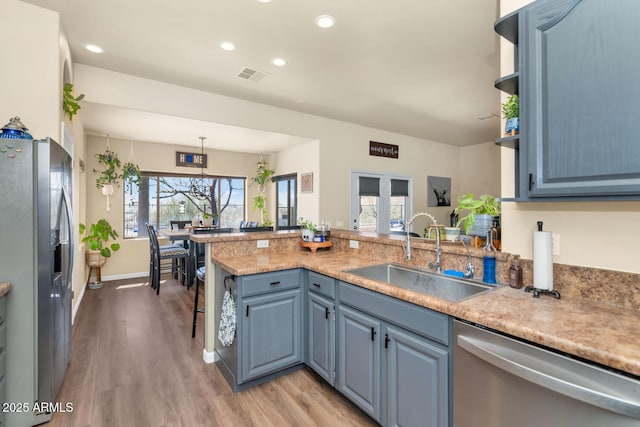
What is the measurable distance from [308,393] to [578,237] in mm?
1953

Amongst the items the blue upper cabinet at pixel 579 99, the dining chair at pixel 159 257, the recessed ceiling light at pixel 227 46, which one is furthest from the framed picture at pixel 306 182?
the blue upper cabinet at pixel 579 99

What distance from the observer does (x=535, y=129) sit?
142cm

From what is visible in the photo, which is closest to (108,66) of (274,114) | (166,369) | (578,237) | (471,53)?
(274,114)

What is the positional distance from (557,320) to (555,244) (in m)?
0.55

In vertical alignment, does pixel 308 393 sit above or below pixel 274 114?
below

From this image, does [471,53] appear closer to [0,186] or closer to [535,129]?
[535,129]

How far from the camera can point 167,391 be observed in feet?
7.34

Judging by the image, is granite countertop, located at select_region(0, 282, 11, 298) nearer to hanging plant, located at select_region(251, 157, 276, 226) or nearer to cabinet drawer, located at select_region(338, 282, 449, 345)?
cabinet drawer, located at select_region(338, 282, 449, 345)

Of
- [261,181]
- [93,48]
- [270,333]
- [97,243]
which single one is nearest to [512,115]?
[270,333]

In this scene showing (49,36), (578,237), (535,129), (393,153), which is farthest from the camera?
(393,153)

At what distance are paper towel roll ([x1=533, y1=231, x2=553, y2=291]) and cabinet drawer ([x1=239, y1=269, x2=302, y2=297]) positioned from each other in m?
1.57

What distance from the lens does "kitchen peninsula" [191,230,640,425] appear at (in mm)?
1117

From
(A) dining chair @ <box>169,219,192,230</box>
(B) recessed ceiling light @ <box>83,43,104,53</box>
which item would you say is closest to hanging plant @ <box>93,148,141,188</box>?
(A) dining chair @ <box>169,219,192,230</box>

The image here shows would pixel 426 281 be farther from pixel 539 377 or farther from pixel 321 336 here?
pixel 539 377
